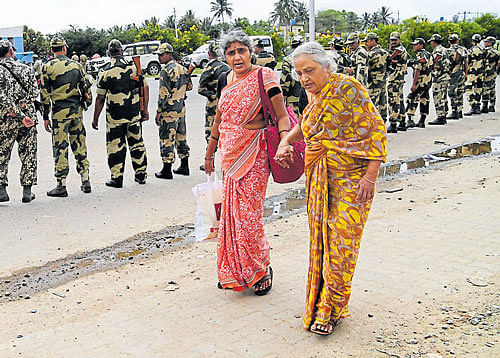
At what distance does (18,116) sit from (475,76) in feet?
38.2

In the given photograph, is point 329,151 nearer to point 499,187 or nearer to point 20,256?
point 20,256

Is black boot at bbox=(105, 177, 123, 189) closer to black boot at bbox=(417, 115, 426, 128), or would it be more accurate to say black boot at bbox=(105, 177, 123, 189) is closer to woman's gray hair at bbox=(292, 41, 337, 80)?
woman's gray hair at bbox=(292, 41, 337, 80)

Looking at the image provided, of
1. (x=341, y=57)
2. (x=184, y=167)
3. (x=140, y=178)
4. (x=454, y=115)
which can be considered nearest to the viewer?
(x=140, y=178)

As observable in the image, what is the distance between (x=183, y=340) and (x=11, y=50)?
16.5ft

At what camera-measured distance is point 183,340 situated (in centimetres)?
358

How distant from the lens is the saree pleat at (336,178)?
131 inches

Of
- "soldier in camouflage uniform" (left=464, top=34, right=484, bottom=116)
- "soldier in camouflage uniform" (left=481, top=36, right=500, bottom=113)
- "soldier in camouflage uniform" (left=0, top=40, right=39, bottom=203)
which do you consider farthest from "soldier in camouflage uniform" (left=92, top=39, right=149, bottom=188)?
"soldier in camouflage uniform" (left=481, top=36, right=500, bottom=113)

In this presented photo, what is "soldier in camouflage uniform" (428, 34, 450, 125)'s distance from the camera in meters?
12.9

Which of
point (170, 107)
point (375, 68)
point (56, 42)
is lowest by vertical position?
point (170, 107)

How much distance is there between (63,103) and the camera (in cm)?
727

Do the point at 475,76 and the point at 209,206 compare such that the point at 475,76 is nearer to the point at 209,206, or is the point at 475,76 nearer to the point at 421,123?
the point at 421,123

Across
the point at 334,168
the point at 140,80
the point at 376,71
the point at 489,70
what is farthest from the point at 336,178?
the point at 489,70

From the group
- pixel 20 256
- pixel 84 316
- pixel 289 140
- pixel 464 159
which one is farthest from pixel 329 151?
pixel 464 159

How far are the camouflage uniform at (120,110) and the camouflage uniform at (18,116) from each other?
0.89m
